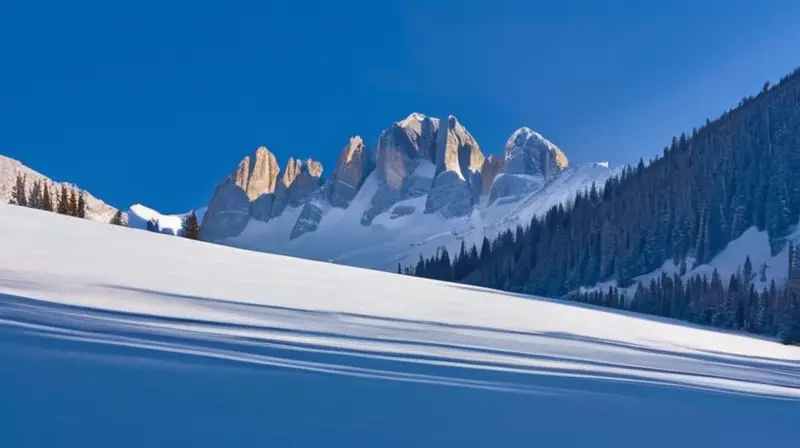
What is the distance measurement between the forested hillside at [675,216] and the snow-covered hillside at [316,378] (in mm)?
116915

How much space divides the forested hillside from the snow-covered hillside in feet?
384

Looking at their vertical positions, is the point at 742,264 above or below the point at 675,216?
below

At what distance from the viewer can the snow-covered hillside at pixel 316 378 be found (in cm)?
468

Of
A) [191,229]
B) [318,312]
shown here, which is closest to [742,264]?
[191,229]

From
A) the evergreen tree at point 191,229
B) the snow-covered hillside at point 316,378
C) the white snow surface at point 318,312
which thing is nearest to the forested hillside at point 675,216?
the evergreen tree at point 191,229

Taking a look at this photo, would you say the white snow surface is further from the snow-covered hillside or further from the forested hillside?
the forested hillside

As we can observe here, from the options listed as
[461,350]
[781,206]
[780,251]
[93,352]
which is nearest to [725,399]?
[461,350]

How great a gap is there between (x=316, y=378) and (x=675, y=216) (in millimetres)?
137623

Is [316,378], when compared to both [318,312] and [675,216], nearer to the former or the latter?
[318,312]

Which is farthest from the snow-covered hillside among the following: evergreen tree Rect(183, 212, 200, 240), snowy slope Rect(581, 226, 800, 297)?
snowy slope Rect(581, 226, 800, 297)

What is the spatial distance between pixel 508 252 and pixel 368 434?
144 metres

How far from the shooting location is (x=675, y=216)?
131625 millimetres

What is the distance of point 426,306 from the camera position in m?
21.3

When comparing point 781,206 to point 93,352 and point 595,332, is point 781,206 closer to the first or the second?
point 595,332
